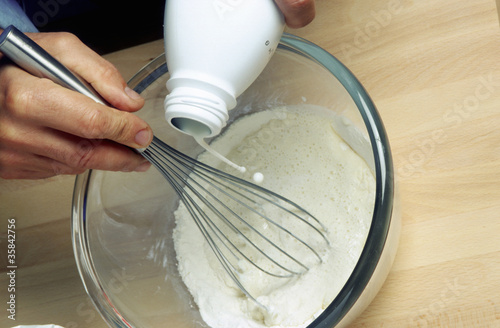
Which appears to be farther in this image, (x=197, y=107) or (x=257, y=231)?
(x=257, y=231)

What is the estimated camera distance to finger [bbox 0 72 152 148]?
1.29ft

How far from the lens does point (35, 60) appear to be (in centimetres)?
38

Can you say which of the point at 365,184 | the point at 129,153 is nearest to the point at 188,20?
the point at 129,153

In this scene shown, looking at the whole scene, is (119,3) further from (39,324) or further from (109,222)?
(39,324)

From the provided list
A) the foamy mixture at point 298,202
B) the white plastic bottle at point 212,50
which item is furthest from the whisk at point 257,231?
the white plastic bottle at point 212,50

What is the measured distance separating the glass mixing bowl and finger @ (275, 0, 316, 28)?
69mm

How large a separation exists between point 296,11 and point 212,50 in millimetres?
82

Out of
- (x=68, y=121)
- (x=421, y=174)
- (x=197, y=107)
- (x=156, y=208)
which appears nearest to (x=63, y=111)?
(x=68, y=121)

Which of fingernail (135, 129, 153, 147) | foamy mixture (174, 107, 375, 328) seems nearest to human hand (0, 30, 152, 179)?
fingernail (135, 129, 153, 147)

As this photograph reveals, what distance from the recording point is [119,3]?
2.20ft

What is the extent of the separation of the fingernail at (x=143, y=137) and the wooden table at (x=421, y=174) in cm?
26

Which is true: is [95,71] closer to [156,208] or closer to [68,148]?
[68,148]

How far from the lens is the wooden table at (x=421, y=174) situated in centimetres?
52

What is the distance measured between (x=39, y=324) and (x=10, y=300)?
61 mm
